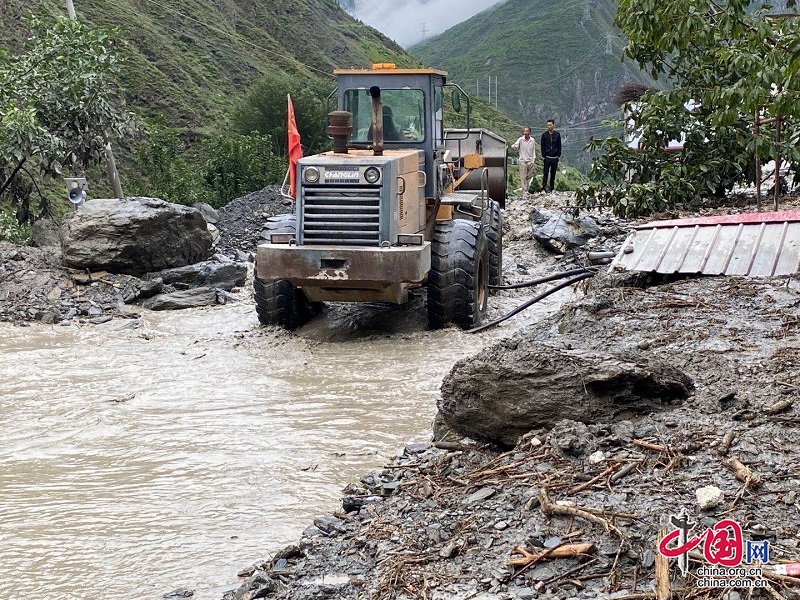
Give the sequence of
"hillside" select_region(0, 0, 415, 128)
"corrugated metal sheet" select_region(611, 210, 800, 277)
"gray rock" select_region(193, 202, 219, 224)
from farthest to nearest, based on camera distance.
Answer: "hillside" select_region(0, 0, 415, 128)
"gray rock" select_region(193, 202, 219, 224)
"corrugated metal sheet" select_region(611, 210, 800, 277)

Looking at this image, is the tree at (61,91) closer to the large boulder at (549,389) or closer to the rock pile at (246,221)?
the rock pile at (246,221)

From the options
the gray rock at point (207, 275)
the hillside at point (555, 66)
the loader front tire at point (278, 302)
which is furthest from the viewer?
the hillside at point (555, 66)

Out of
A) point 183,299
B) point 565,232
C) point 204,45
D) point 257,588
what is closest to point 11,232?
point 183,299

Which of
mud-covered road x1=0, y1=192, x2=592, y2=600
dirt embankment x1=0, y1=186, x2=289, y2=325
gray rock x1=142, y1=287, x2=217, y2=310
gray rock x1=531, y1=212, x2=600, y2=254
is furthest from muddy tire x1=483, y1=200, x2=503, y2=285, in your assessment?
dirt embankment x1=0, y1=186, x2=289, y2=325

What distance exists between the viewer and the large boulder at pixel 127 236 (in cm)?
1222

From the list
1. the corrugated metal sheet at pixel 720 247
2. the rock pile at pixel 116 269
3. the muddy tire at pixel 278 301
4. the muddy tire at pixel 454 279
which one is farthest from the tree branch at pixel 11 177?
the corrugated metal sheet at pixel 720 247

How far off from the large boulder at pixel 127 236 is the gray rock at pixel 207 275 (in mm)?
232

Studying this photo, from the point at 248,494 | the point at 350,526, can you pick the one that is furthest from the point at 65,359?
the point at 350,526

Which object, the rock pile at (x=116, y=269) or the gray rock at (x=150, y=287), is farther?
the gray rock at (x=150, y=287)

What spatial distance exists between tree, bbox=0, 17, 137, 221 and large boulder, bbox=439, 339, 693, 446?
10502 millimetres

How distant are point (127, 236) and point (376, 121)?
4384mm

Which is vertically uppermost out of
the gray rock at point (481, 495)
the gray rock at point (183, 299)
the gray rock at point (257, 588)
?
the gray rock at point (481, 495)

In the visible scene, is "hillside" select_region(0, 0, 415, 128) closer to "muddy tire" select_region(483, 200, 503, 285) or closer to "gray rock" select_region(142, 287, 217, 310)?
"gray rock" select_region(142, 287, 217, 310)

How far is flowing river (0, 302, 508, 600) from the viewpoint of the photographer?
4797 mm
